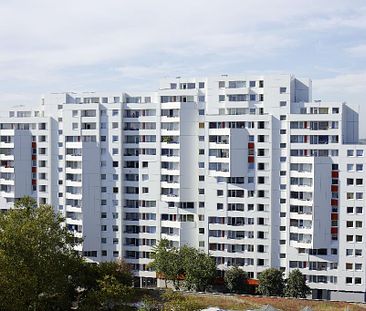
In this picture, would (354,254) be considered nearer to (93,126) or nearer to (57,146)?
(93,126)

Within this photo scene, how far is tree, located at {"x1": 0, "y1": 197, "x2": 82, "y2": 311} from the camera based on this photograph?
43156mm

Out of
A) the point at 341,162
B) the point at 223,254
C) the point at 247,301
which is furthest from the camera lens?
the point at 223,254

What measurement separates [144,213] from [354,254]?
30297 millimetres

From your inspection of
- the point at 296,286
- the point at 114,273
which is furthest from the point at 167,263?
the point at 296,286

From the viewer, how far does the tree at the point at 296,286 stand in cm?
6994

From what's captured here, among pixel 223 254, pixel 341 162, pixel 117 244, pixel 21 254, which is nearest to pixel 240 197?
pixel 223 254

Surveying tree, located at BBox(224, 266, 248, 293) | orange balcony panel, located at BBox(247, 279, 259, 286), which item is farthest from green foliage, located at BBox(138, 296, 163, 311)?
orange balcony panel, located at BBox(247, 279, 259, 286)

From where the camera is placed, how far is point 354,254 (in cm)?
7188

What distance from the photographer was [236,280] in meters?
72.5

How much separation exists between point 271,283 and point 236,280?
193 inches

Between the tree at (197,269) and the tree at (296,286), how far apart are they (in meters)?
9.93

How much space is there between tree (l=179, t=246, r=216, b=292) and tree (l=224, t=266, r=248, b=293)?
79.4 inches

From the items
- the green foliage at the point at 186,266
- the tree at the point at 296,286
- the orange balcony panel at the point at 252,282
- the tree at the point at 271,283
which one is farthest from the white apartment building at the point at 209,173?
the green foliage at the point at 186,266

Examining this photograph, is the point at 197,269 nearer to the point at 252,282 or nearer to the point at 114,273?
the point at 252,282
